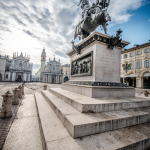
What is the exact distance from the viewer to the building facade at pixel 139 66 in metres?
23.9

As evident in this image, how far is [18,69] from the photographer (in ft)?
195

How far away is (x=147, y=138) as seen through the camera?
198cm

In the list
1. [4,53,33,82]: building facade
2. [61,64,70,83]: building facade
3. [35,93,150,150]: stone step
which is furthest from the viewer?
[61,64,70,83]: building facade

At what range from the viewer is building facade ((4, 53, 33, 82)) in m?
55.7

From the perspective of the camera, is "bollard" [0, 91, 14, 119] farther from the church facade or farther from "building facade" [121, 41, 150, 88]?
the church facade

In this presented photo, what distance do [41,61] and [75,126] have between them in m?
75.9

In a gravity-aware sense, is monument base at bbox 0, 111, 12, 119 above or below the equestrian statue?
below

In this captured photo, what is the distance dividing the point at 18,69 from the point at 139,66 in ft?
212

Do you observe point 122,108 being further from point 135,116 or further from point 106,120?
point 106,120

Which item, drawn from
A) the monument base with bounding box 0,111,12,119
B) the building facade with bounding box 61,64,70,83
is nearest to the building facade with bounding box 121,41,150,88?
the monument base with bounding box 0,111,12,119

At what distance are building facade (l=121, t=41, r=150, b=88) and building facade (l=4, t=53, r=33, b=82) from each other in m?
57.3

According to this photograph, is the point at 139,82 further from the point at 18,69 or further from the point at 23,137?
the point at 18,69

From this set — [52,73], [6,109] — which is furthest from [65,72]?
[6,109]

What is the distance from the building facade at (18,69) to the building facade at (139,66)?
5726 centimetres
